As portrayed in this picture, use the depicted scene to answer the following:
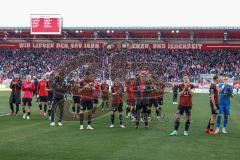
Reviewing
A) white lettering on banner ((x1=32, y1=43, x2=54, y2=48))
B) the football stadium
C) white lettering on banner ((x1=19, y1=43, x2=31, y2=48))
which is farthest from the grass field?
white lettering on banner ((x1=19, y1=43, x2=31, y2=48))

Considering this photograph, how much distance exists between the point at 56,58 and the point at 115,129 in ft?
133

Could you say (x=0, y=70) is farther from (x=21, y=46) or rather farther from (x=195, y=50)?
(x=195, y=50)

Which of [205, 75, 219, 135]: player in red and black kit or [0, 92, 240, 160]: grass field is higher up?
[205, 75, 219, 135]: player in red and black kit

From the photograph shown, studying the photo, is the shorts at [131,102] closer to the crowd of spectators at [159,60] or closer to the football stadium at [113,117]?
the football stadium at [113,117]

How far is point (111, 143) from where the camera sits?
13.0m

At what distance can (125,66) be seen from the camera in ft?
69.9

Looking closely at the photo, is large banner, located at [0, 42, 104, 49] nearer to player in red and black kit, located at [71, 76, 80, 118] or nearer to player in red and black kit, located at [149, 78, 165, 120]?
player in red and black kit, located at [71, 76, 80, 118]

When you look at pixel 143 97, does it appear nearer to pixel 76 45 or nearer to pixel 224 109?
pixel 224 109

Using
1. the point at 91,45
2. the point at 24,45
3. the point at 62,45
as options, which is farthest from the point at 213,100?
the point at 24,45
